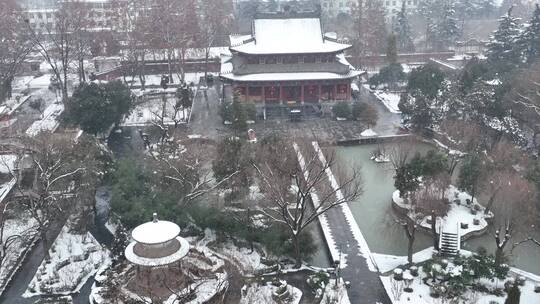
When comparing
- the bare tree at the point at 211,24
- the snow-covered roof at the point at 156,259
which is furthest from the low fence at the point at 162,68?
the snow-covered roof at the point at 156,259

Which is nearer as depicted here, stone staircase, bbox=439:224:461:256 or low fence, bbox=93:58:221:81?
stone staircase, bbox=439:224:461:256

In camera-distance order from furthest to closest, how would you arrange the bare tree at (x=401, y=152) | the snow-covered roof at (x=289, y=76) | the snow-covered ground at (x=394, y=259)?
the snow-covered roof at (x=289, y=76) → the bare tree at (x=401, y=152) → the snow-covered ground at (x=394, y=259)

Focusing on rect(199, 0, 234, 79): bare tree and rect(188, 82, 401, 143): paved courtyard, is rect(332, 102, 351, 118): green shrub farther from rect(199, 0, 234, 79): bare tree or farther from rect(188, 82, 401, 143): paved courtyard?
rect(199, 0, 234, 79): bare tree

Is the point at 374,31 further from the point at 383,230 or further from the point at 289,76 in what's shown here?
the point at 383,230

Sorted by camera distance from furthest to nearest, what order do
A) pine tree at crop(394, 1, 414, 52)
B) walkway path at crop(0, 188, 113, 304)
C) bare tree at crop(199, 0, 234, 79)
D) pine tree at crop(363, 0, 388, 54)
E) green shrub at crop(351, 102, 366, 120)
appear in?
pine tree at crop(394, 1, 414, 52) → pine tree at crop(363, 0, 388, 54) → bare tree at crop(199, 0, 234, 79) → green shrub at crop(351, 102, 366, 120) → walkway path at crop(0, 188, 113, 304)

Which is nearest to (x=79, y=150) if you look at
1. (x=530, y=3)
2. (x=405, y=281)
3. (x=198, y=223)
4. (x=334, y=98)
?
(x=198, y=223)

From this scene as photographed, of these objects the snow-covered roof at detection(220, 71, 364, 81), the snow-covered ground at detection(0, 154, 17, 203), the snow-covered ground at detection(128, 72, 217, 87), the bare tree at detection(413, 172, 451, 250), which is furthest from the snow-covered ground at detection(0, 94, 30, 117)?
the bare tree at detection(413, 172, 451, 250)

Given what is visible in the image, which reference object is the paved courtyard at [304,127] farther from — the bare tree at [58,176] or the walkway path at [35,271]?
the walkway path at [35,271]
